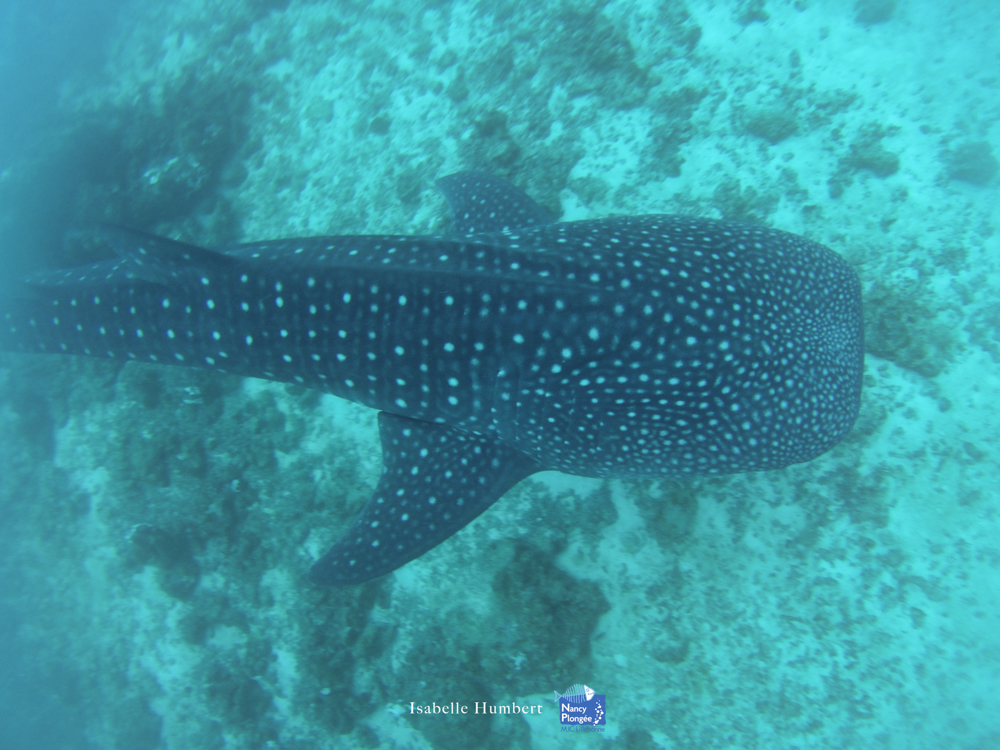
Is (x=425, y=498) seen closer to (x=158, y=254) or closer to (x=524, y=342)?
(x=524, y=342)

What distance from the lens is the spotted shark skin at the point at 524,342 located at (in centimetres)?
345

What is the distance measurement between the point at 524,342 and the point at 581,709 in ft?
14.7

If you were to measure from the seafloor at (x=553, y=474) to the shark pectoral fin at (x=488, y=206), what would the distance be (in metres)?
0.91

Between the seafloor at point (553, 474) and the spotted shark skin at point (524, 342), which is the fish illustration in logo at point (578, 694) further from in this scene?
the spotted shark skin at point (524, 342)

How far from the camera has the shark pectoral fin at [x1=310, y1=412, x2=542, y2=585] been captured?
14.5ft

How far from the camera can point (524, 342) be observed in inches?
141

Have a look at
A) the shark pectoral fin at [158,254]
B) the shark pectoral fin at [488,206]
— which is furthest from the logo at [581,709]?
the shark pectoral fin at [158,254]

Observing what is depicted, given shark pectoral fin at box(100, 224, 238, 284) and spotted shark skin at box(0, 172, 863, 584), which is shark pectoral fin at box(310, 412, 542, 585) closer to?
spotted shark skin at box(0, 172, 863, 584)

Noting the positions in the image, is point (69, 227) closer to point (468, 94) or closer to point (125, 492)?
point (125, 492)

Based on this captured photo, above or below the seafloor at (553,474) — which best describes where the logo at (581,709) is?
below

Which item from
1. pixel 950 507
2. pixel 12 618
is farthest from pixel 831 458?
pixel 12 618

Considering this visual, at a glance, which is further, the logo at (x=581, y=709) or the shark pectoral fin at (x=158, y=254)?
the logo at (x=581, y=709)

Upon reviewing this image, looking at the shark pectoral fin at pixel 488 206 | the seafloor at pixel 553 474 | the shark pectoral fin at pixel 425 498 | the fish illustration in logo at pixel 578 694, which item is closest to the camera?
the shark pectoral fin at pixel 425 498

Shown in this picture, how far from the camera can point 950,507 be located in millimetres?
5176
